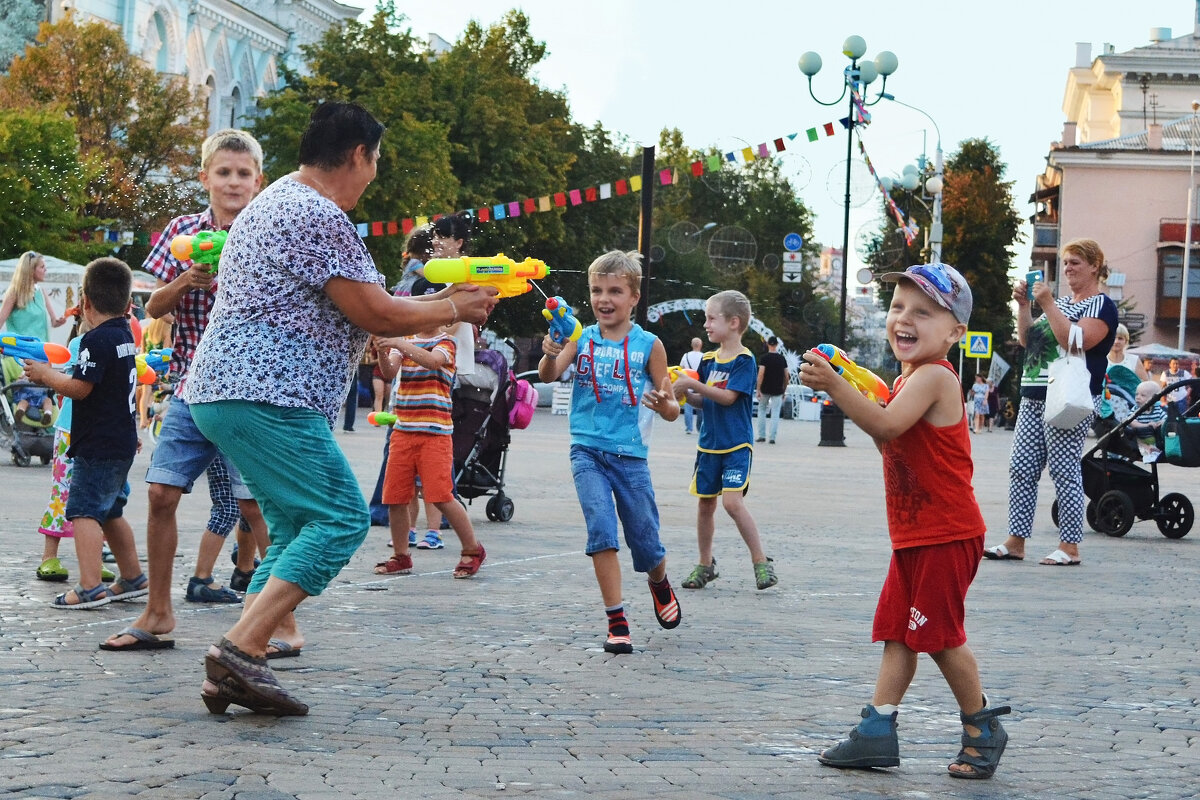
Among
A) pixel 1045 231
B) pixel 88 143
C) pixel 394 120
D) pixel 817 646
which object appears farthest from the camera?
pixel 1045 231

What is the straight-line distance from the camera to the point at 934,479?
488 cm

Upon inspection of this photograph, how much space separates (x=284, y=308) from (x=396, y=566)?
441cm

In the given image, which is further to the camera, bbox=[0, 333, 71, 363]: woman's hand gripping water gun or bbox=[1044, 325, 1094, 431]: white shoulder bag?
bbox=[1044, 325, 1094, 431]: white shoulder bag

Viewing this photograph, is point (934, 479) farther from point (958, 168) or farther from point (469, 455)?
point (958, 168)

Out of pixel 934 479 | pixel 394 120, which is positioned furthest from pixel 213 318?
pixel 394 120

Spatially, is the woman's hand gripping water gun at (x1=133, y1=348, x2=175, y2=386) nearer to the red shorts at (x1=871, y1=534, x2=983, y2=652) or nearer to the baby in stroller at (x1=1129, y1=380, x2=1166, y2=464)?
the red shorts at (x1=871, y1=534, x2=983, y2=652)

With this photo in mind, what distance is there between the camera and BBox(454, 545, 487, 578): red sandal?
9242 millimetres

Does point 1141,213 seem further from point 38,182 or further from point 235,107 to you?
point 38,182

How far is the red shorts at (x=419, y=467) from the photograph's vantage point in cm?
956

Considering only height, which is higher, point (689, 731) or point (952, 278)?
point (952, 278)

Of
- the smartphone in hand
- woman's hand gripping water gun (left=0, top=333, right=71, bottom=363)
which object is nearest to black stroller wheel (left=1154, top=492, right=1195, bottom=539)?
the smartphone in hand

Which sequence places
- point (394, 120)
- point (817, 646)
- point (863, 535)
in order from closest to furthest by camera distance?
point (817, 646), point (863, 535), point (394, 120)

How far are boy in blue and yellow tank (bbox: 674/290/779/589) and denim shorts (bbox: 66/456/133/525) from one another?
3.25 m

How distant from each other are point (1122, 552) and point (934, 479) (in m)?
8.08
